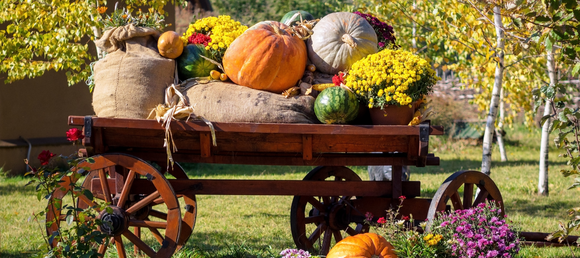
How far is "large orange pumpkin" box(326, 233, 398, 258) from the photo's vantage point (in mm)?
3512

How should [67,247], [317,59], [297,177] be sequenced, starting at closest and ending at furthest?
[67,247]
[317,59]
[297,177]

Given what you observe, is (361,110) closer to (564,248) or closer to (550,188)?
(564,248)

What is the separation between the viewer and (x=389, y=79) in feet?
12.1

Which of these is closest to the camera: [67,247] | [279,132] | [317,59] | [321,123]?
[67,247]

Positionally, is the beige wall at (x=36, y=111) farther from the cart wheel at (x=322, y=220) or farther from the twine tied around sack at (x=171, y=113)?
the twine tied around sack at (x=171, y=113)

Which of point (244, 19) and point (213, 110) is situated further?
point (244, 19)

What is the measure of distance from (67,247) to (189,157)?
1092 millimetres

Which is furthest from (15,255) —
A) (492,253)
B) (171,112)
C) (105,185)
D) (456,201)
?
(492,253)

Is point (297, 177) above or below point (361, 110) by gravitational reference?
below

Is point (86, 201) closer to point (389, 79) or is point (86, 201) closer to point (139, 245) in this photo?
point (139, 245)

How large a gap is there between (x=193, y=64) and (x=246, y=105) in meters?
0.62

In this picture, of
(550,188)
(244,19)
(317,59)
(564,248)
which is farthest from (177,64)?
(244,19)

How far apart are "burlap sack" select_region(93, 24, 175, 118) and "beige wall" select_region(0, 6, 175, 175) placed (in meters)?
6.48

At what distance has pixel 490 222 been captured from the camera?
A: 12.0 feet
